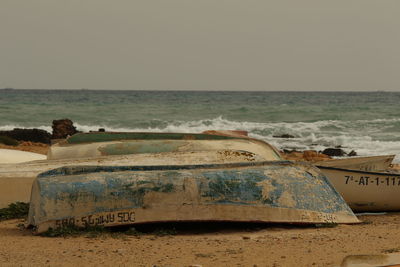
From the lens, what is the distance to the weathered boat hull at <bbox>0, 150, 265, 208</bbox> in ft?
24.5

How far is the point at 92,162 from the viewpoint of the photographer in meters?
8.12

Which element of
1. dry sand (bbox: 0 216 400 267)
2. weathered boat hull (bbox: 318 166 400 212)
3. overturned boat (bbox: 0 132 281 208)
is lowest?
dry sand (bbox: 0 216 400 267)

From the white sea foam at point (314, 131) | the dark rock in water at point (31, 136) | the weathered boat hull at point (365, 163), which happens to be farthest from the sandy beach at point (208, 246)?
the dark rock in water at point (31, 136)

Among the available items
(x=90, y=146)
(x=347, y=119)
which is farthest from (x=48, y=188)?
(x=347, y=119)

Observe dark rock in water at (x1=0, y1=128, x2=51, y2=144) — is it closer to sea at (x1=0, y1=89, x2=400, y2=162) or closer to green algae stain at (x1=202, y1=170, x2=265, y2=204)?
sea at (x1=0, y1=89, x2=400, y2=162)

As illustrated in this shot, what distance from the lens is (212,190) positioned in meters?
6.34

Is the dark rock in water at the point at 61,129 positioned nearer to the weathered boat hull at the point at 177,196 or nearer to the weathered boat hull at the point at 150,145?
the weathered boat hull at the point at 150,145

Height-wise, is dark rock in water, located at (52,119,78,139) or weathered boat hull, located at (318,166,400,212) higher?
dark rock in water, located at (52,119,78,139)

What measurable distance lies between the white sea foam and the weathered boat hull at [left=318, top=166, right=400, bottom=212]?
Answer: 8.97m

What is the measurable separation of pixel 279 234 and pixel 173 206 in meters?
1.00

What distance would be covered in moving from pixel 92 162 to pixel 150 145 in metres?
1.21

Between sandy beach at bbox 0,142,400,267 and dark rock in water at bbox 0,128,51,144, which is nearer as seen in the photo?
sandy beach at bbox 0,142,400,267

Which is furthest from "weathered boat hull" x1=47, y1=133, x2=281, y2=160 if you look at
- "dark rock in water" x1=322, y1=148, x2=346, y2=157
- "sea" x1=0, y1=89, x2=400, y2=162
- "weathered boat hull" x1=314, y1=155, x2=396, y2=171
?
"sea" x1=0, y1=89, x2=400, y2=162

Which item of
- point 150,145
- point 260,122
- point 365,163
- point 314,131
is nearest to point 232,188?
point 150,145
